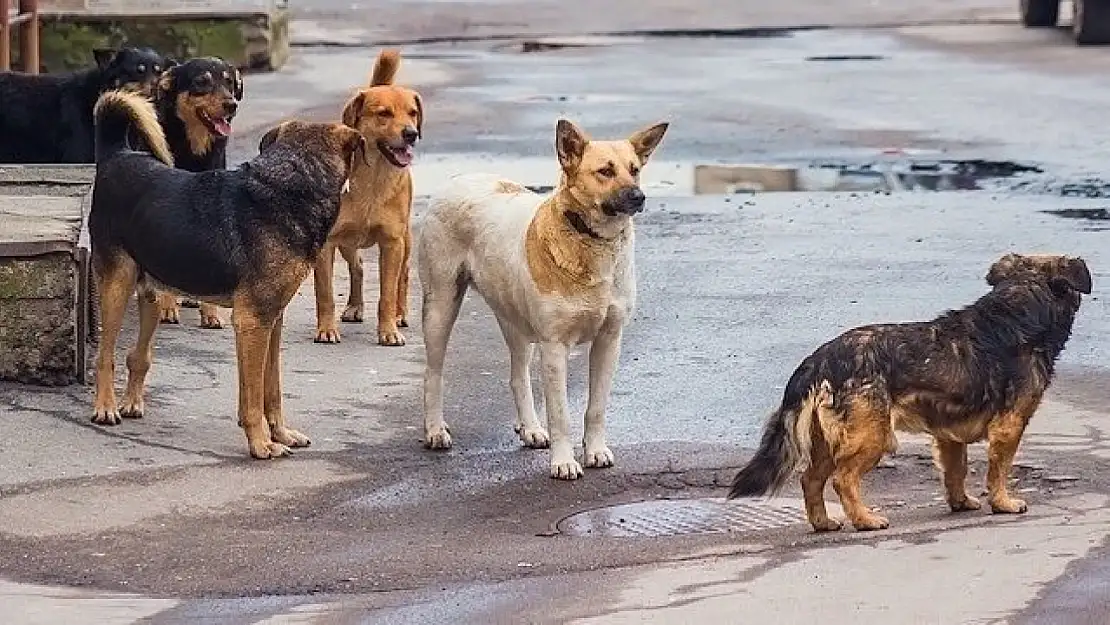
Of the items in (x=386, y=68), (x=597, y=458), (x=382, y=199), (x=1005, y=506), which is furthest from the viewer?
(x=386, y=68)

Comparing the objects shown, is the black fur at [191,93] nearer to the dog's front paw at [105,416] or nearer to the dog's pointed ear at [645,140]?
the dog's front paw at [105,416]

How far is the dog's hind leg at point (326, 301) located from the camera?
1079cm

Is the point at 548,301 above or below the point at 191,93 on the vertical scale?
below

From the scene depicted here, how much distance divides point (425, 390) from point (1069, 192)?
7.45 meters

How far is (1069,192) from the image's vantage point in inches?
594

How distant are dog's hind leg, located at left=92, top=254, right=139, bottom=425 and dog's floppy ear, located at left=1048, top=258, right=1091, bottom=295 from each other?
3.71 meters

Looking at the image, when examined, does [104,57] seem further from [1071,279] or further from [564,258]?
[1071,279]

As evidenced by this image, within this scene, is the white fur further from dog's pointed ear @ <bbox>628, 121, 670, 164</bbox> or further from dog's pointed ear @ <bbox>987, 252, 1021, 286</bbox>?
dog's pointed ear @ <bbox>987, 252, 1021, 286</bbox>

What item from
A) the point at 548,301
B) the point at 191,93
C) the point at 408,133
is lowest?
the point at 548,301

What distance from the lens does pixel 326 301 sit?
10852mm

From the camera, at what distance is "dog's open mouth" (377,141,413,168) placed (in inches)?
415

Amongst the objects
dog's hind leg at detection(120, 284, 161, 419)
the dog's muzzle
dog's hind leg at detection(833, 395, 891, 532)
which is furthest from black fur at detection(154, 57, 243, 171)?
dog's hind leg at detection(833, 395, 891, 532)

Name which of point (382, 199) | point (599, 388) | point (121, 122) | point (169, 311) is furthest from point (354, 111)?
point (599, 388)

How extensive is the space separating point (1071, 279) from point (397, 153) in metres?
3.92
